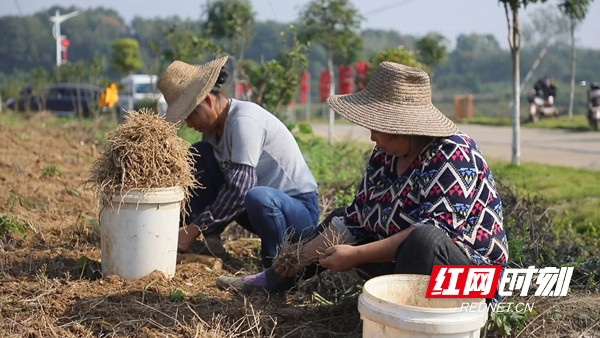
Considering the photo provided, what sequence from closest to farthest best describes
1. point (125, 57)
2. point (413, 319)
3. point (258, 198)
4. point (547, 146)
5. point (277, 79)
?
point (413, 319)
point (258, 198)
point (277, 79)
point (547, 146)
point (125, 57)

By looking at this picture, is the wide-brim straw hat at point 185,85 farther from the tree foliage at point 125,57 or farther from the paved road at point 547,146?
the tree foliage at point 125,57

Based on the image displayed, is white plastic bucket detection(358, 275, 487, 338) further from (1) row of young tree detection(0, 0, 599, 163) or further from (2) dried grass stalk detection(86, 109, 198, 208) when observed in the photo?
(1) row of young tree detection(0, 0, 599, 163)

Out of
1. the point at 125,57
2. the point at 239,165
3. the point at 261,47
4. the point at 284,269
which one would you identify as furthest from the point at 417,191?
the point at 261,47

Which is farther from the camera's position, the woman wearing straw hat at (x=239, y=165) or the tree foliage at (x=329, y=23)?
the tree foliage at (x=329, y=23)

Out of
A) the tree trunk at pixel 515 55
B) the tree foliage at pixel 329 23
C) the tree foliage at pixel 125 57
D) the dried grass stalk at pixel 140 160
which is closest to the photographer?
the dried grass stalk at pixel 140 160

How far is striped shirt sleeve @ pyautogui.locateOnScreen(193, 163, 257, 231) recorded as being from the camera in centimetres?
384

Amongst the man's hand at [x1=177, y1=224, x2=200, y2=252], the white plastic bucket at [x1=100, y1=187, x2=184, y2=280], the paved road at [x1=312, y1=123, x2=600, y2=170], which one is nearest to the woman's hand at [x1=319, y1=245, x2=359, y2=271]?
the white plastic bucket at [x1=100, y1=187, x2=184, y2=280]

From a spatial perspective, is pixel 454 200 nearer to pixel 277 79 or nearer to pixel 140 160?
A: pixel 140 160

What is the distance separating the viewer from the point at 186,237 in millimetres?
3982

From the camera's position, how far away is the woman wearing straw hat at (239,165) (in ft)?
12.5

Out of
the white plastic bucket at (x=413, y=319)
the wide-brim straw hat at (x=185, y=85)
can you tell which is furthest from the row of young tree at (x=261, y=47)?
the white plastic bucket at (x=413, y=319)

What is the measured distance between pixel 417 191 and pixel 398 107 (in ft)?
1.14

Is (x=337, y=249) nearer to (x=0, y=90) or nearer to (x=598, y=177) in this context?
(x=598, y=177)

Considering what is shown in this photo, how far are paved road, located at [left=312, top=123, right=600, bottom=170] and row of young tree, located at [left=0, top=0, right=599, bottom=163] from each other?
1.52 meters
